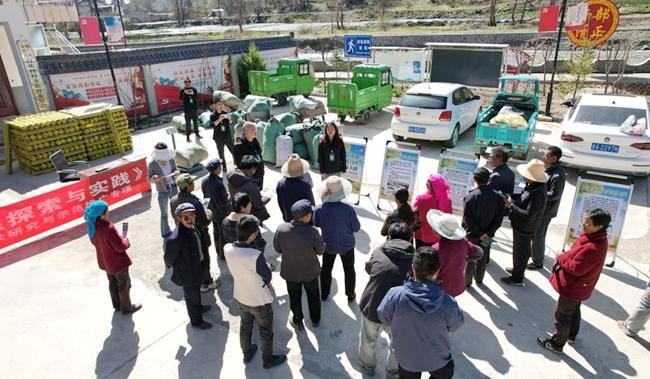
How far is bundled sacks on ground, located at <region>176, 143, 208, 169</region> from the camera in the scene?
31.1 feet

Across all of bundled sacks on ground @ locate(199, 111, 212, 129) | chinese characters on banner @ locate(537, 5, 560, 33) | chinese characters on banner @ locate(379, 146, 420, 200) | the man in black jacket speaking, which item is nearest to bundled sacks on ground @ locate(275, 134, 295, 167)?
chinese characters on banner @ locate(379, 146, 420, 200)

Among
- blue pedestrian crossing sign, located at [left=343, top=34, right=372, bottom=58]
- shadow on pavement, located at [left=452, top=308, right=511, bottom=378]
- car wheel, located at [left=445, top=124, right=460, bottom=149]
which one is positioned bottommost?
shadow on pavement, located at [left=452, top=308, right=511, bottom=378]

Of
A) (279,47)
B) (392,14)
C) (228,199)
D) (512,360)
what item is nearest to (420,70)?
(279,47)

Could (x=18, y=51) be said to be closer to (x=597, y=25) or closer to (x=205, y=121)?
(x=205, y=121)

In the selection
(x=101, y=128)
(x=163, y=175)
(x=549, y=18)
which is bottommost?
(x=101, y=128)

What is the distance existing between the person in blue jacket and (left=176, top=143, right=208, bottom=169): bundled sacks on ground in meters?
7.39

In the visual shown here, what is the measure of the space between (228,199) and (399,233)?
9.73 feet

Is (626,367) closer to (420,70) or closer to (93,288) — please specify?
(93,288)

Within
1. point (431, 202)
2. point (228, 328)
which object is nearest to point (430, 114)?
point (431, 202)

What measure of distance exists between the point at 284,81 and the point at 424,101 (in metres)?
8.30

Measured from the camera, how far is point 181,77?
16.8 metres

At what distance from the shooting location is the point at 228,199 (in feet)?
19.3

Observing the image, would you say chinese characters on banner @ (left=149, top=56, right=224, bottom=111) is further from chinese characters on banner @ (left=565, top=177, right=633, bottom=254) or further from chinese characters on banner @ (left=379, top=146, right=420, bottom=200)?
chinese characters on banner @ (left=565, top=177, right=633, bottom=254)

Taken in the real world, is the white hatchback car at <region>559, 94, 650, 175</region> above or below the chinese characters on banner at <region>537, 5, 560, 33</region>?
below
